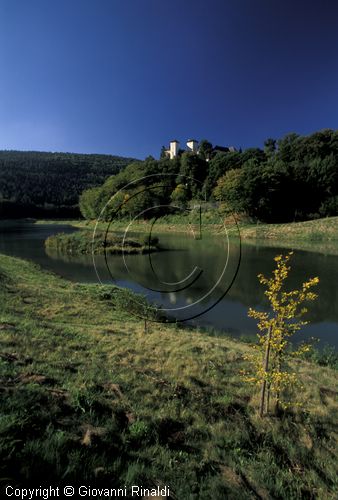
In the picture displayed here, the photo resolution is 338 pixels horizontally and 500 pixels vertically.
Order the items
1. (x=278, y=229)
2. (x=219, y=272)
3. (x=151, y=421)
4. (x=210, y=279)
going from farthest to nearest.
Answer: (x=278, y=229) < (x=219, y=272) < (x=210, y=279) < (x=151, y=421)

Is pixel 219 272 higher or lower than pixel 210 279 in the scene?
higher

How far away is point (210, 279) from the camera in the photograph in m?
24.2

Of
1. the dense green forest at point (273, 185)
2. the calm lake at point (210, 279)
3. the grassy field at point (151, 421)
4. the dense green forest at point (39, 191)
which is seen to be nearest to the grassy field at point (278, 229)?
the dense green forest at point (273, 185)

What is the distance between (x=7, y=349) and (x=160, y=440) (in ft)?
14.5

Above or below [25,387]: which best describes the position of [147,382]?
below

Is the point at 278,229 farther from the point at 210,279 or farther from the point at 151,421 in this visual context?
the point at 151,421

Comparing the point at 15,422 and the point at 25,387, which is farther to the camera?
the point at 25,387

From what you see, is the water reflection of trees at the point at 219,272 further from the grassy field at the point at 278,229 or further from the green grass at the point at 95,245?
the grassy field at the point at 278,229

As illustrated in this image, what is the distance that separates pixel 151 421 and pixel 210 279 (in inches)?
761

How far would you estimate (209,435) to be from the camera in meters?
5.23

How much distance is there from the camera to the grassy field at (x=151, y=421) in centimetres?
372

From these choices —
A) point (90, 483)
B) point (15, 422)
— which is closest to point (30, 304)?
point (15, 422)

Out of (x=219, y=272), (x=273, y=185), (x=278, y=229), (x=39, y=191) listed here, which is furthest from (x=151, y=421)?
(x=39, y=191)

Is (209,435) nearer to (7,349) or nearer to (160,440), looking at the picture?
(160,440)
